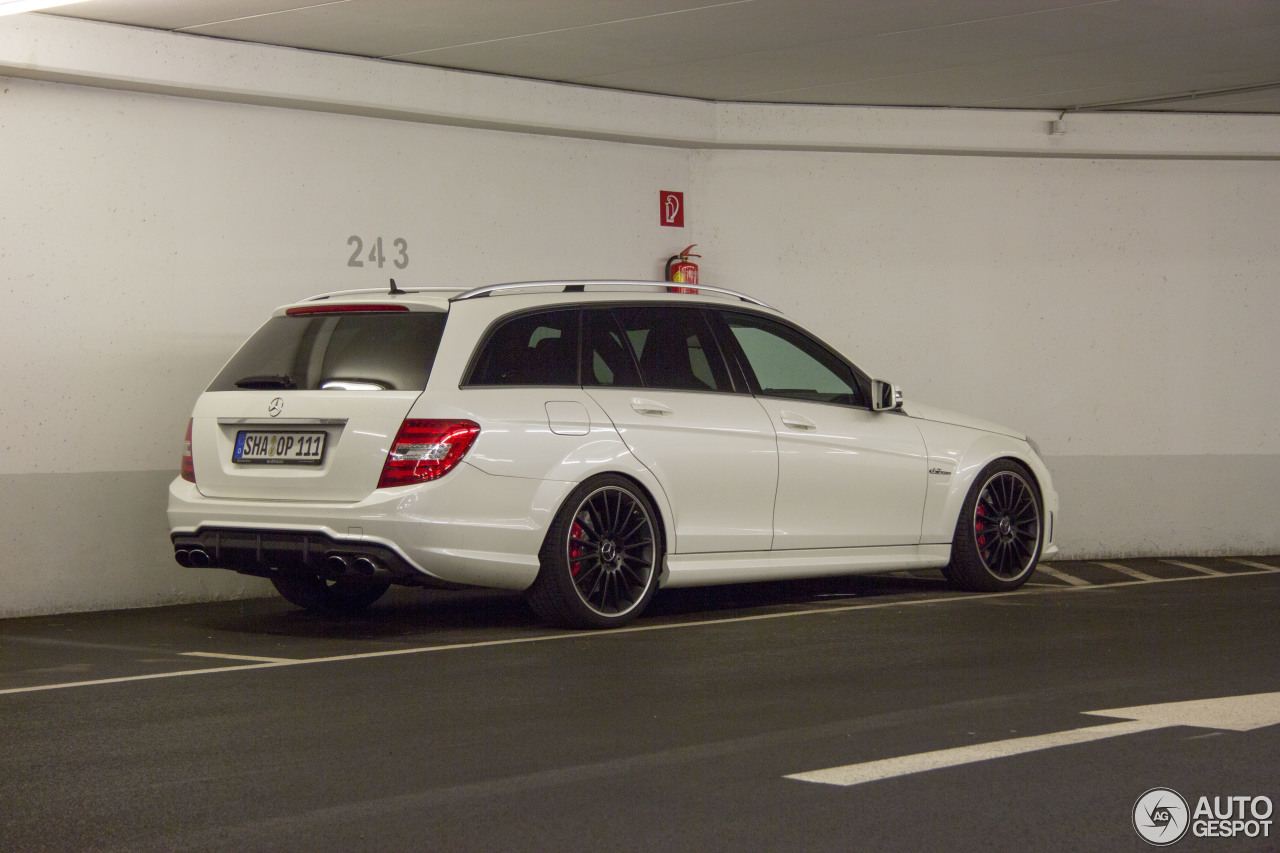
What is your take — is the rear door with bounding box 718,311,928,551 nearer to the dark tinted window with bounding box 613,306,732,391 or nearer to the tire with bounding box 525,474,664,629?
the dark tinted window with bounding box 613,306,732,391

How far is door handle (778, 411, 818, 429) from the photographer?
333 inches

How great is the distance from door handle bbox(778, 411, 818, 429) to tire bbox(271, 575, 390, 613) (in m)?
2.43

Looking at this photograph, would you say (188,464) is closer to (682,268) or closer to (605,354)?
(605,354)

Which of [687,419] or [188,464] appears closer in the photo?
[188,464]

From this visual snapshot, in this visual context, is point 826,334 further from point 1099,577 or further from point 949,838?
point 949,838

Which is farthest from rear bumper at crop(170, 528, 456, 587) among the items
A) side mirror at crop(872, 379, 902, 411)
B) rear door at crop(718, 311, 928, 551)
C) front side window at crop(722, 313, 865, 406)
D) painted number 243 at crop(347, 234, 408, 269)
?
painted number 243 at crop(347, 234, 408, 269)

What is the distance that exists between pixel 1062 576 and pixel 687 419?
4337mm

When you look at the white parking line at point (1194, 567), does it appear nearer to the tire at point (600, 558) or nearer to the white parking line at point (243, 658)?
the tire at point (600, 558)

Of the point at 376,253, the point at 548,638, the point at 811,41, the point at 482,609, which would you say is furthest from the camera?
the point at 376,253

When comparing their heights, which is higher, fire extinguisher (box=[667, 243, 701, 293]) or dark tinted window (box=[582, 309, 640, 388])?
fire extinguisher (box=[667, 243, 701, 293])

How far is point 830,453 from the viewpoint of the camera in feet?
28.2

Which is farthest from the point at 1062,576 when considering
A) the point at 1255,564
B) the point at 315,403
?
the point at 315,403

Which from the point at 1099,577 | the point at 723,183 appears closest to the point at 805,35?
the point at 723,183

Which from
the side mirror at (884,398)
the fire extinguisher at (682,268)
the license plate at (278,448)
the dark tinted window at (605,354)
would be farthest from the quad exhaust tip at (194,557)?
the fire extinguisher at (682,268)
